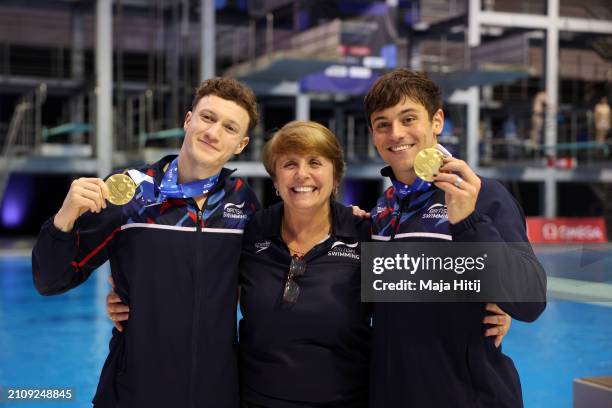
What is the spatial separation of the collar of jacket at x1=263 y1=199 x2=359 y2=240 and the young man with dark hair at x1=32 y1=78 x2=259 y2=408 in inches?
3.6

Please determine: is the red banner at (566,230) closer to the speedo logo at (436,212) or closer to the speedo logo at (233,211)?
the speedo logo at (233,211)

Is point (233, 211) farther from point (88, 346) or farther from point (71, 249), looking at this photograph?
point (88, 346)

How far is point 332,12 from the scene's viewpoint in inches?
606

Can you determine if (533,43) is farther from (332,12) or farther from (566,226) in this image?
(332,12)

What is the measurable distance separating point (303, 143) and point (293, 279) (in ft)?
1.29

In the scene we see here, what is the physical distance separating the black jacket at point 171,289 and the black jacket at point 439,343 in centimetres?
47

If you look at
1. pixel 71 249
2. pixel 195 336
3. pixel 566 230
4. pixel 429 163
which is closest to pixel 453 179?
pixel 429 163

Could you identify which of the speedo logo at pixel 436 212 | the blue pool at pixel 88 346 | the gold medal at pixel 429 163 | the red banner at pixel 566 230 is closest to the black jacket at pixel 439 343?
the speedo logo at pixel 436 212

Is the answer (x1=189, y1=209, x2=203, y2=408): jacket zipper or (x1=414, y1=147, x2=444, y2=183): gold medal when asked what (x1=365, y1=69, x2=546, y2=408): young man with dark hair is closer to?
(x1=414, y1=147, x2=444, y2=183): gold medal

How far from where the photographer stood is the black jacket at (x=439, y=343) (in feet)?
6.13

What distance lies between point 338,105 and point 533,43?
21.9 feet

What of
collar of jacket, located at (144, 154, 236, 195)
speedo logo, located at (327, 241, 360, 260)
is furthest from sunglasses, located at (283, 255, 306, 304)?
collar of jacket, located at (144, 154, 236, 195)

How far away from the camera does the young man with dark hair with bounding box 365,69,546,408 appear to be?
1.76 metres

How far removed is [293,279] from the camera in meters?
2.11
